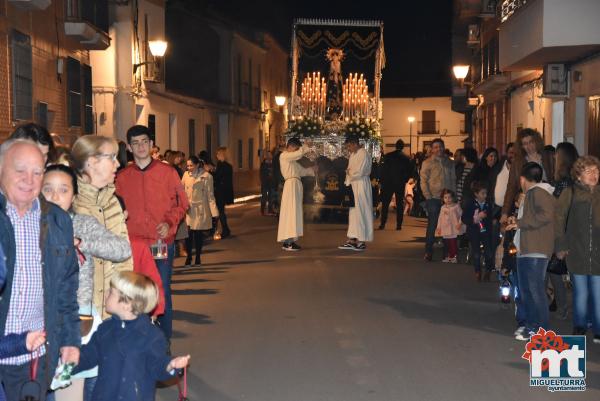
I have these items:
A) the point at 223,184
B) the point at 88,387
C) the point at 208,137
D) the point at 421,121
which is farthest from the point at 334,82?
the point at 421,121

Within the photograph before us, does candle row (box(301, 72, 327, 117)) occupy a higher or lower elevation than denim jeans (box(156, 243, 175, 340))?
higher

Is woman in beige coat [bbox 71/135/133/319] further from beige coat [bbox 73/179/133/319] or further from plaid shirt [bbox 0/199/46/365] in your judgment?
plaid shirt [bbox 0/199/46/365]

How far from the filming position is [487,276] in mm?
13102

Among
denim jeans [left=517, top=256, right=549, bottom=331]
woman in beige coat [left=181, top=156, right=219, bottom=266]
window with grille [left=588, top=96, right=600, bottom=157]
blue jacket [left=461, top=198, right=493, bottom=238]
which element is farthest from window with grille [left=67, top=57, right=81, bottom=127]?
denim jeans [left=517, top=256, right=549, bottom=331]

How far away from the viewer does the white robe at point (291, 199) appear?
56.7 ft

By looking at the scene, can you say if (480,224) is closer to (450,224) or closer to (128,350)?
(450,224)

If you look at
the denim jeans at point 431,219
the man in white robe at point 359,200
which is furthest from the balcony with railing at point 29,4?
the denim jeans at point 431,219

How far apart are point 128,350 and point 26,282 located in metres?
0.82

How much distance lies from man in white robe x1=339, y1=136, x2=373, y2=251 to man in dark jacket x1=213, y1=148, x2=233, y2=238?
3.51m

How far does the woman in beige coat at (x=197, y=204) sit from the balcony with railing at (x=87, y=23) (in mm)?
5103

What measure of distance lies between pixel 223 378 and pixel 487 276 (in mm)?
6185

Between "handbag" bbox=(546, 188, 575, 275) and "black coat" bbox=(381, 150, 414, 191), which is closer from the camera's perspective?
"handbag" bbox=(546, 188, 575, 275)

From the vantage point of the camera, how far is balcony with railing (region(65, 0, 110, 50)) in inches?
780

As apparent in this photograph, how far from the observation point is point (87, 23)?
19.9 meters
